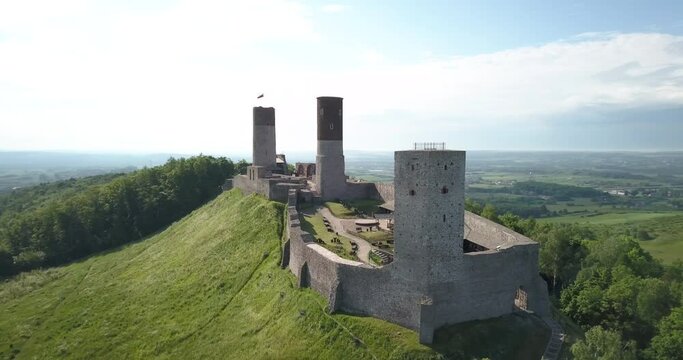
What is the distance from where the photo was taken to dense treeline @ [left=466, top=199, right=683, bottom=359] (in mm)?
29672

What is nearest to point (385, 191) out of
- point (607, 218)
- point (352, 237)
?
point (352, 237)

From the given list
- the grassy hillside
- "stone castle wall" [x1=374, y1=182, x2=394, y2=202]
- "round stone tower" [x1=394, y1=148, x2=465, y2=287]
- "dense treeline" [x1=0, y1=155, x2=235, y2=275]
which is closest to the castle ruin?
"round stone tower" [x1=394, y1=148, x2=465, y2=287]

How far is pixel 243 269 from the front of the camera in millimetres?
39625

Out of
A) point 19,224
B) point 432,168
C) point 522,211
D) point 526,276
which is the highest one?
point 432,168

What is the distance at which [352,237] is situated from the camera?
37.8m

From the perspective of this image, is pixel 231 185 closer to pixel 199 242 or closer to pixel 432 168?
pixel 199 242

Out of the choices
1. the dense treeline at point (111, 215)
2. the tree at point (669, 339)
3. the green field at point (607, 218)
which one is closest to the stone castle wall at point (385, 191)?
the tree at point (669, 339)

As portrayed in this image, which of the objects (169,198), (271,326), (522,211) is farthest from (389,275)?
(522,211)

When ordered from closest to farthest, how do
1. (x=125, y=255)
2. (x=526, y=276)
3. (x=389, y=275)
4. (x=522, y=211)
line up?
(x=389, y=275), (x=526, y=276), (x=125, y=255), (x=522, y=211)

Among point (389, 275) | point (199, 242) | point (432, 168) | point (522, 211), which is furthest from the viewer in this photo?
point (522, 211)

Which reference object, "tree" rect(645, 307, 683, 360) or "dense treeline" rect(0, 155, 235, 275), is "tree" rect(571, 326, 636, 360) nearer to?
"tree" rect(645, 307, 683, 360)

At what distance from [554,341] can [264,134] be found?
42213 millimetres

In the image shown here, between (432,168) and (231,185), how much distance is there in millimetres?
45166

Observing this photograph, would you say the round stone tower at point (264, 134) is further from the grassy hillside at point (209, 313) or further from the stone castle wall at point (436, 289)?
the stone castle wall at point (436, 289)
